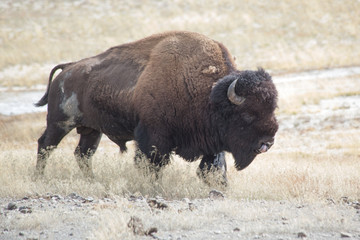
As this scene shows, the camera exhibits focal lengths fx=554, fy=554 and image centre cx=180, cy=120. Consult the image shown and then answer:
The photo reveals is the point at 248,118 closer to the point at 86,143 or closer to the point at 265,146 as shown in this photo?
the point at 265,146

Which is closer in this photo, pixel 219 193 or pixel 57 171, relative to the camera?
pixel 219 193

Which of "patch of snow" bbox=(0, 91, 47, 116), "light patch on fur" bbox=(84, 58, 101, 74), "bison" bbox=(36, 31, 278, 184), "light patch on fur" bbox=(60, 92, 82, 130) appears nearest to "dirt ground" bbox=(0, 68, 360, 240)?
"bison" bbox=(36, 31, 278, 184)

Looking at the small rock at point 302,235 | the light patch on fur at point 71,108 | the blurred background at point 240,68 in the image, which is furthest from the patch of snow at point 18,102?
the small rock at point 302,235

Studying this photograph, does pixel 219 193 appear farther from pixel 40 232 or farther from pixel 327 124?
pixel 327 124

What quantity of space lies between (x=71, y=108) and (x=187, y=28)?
105 feet

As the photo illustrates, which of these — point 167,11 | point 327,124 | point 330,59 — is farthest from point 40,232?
point 167,11

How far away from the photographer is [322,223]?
5.34 m

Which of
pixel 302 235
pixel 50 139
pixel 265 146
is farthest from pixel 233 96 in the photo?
pixel 50 139

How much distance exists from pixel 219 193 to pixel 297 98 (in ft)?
45.8

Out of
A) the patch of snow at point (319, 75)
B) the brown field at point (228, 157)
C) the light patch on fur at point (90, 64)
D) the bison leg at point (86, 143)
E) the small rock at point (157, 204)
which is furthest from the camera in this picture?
the patch of snow at point (319, 75)

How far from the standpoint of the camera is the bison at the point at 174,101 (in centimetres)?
727

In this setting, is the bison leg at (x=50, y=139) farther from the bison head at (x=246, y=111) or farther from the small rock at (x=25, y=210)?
the bison head at (x=246, y=111)

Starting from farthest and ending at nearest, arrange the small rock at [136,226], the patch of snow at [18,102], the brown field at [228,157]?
the patch of snow at [18,102] < the brown field at [228,157] < the small rock at [136,226]

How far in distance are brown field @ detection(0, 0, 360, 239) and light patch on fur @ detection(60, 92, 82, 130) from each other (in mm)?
720
